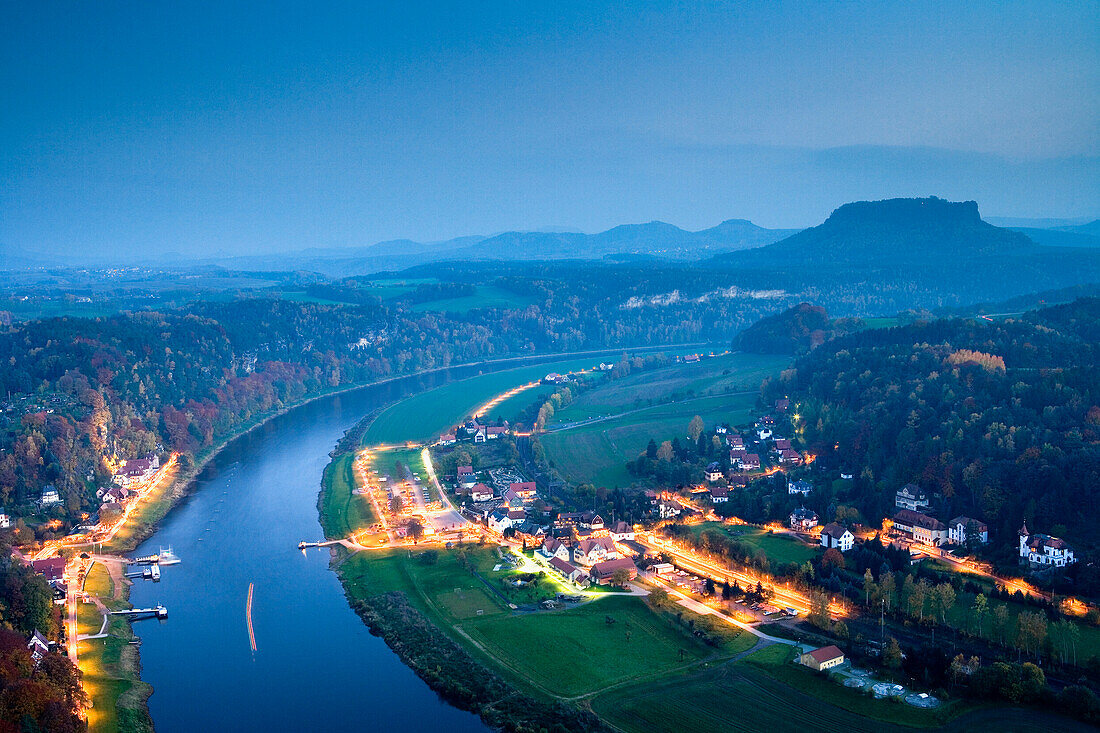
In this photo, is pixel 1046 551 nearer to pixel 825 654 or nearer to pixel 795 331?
pixel 825 654

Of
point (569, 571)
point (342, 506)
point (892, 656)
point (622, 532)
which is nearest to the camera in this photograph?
point (892, 656)

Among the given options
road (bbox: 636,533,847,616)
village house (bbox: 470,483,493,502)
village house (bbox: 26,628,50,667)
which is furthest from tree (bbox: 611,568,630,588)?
village house (bbox: 26,628,50,667)

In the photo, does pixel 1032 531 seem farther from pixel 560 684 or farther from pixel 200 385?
pixel 200 385

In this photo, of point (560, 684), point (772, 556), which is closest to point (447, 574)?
point (560, 684)

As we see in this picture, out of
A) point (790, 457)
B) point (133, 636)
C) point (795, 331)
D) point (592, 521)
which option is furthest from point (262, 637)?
point (795, 331)

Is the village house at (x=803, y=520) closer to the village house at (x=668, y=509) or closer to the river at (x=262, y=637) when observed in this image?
the village house at (x=668, y=509)

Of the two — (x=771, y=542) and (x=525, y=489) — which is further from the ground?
(x=525, y=489)

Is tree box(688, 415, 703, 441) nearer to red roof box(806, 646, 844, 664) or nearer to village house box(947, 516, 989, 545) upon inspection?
village house box(947, 516, 989, 545)
